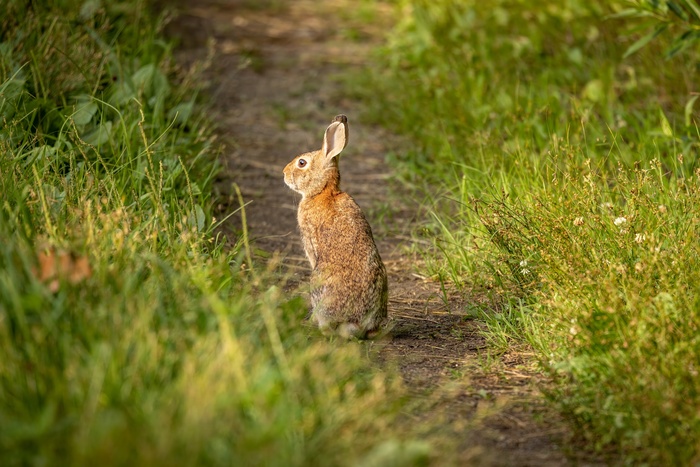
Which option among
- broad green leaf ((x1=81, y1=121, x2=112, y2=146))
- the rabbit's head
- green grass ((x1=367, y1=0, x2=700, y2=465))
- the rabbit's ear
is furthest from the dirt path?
broad green leaf ((x1=81, y1=121, x2=112, y2=146))

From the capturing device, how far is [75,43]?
21.6 ft

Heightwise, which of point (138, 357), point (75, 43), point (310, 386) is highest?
point (75, 43)

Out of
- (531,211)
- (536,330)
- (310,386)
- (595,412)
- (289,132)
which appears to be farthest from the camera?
(289,132)

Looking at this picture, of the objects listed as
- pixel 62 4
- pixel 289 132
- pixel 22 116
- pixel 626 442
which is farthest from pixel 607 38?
pixel 626 442

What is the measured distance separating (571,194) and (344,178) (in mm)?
2689

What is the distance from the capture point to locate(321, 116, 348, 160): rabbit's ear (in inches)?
210

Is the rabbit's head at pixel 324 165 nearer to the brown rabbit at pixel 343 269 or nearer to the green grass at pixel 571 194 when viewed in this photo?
the brown rabbit at pixel 343 269

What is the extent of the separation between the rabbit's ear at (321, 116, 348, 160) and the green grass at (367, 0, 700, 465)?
0.70m

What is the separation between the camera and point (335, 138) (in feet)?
17.7

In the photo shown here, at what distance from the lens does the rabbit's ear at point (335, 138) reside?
17.5 feet

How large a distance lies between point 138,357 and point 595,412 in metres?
1.76

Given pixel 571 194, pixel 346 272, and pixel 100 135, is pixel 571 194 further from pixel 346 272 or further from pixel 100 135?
pixel 100 135

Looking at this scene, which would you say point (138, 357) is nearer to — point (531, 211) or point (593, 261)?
point (593, 261)

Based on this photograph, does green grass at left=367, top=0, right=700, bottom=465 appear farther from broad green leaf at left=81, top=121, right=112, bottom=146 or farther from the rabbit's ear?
broad green leaf at left=81, top=121, right=112, bottom=146
